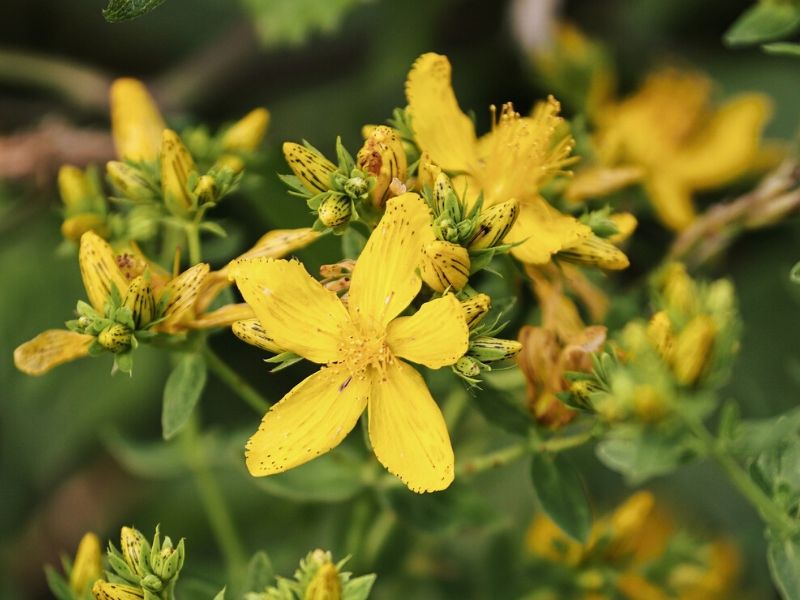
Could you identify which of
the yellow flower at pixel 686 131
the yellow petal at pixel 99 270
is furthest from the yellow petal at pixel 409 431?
the yellow flower at pixel 686 131

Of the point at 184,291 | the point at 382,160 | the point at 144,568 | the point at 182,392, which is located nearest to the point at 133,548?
the point at 144,568

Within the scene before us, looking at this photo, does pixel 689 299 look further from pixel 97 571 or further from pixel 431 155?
pixel 97 571

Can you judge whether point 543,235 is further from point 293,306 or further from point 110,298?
point 110,298

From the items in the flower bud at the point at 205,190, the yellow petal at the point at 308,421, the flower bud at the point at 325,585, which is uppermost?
the flower bud at the point at 205,190

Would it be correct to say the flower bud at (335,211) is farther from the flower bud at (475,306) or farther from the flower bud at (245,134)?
the flower bud at (245,134)

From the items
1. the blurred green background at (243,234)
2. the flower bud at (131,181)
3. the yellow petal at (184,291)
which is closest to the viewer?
the yellow petal at (184,291)

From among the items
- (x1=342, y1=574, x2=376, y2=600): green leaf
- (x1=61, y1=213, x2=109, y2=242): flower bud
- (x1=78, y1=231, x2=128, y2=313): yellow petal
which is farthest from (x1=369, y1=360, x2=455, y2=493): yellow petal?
(x1=61, y1=213, x2=109, y2=242): flower bud

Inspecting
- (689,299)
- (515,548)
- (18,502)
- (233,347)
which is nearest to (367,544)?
(515,548)
